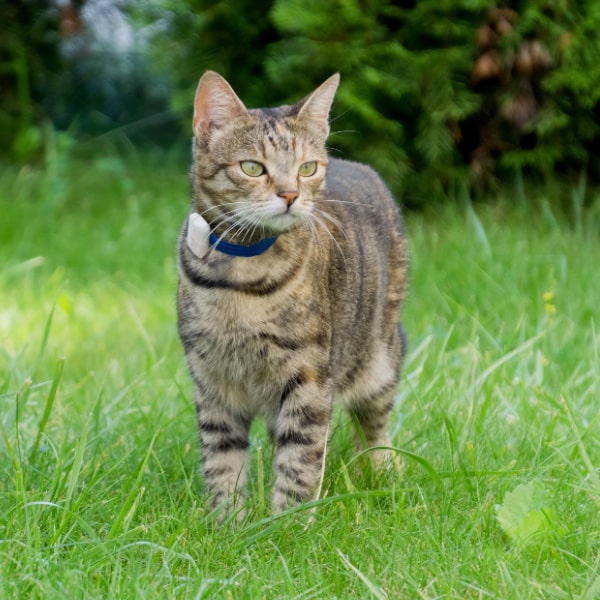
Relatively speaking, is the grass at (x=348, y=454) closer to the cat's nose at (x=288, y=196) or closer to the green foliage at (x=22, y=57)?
the cat's nose at (x=288, y=196)

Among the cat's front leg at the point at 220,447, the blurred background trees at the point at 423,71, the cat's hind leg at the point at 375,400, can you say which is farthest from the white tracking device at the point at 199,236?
the blurred background trees at the point at 423,71

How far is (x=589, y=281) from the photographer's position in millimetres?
4488

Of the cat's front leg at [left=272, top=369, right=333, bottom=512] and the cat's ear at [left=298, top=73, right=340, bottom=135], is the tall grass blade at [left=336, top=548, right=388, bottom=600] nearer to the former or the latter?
the cat's front leg at [left=272, top=369, right=333, bottom=512]

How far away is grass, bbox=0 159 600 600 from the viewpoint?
2.20 meters

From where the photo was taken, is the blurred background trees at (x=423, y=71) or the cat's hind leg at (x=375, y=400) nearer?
the cat's hind leg at (x=375, y=400)

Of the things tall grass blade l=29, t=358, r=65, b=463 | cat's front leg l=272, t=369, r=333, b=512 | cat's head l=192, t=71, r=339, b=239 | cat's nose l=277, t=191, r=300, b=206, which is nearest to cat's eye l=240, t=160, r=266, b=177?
cat's head l=192, t=71, r=339, b=239

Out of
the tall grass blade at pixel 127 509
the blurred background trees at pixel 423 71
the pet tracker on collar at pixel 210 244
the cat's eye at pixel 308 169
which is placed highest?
the cat's eye at pixel 308 169

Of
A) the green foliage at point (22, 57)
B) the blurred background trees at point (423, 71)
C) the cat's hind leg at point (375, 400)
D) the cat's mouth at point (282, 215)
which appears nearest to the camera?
the cat's mouth at point (282, 215)

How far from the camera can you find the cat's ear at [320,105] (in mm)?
2770

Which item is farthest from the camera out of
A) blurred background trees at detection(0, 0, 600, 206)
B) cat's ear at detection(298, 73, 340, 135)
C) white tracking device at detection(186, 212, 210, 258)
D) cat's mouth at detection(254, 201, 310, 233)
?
blurred background trees at detection(0, 0, 600, 206)

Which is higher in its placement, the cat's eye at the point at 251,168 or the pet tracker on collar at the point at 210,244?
the cat's eye at the point at 251,168

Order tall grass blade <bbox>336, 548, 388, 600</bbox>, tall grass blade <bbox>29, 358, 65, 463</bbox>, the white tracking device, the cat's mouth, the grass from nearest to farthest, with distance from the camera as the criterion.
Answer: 1. tall grass blade <bbox>336, 548, 388, 600</bbox>
2. the grass
3. tall grass blade <bbox>29, 358, 65, 463</bbox>
4. the cat's mouth
5. the white tracking device

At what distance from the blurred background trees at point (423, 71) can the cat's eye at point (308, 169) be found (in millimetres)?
2323

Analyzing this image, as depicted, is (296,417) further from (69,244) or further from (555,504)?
(69,244)
